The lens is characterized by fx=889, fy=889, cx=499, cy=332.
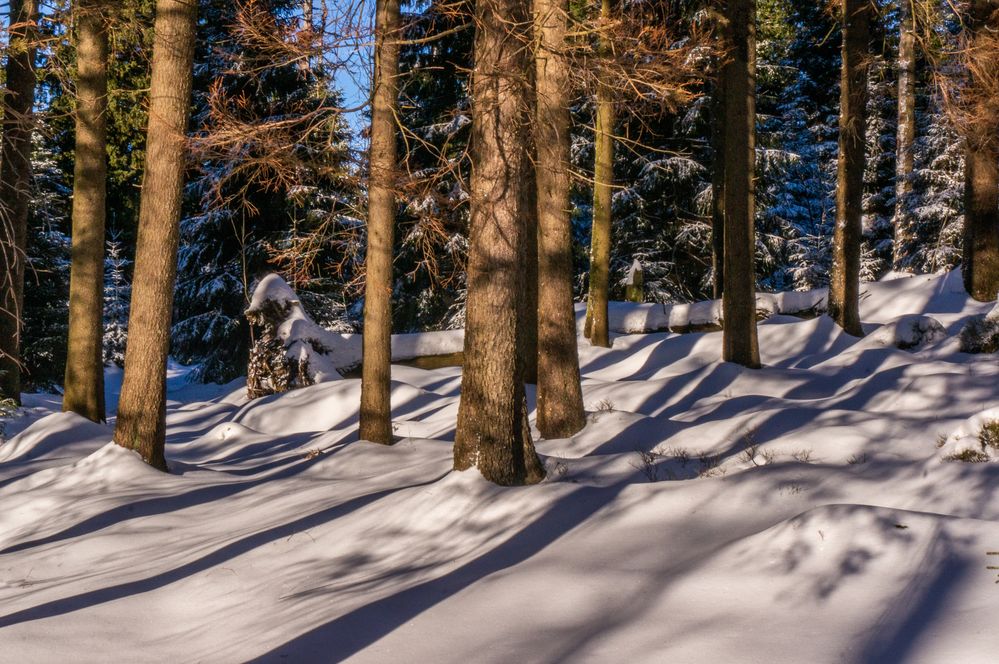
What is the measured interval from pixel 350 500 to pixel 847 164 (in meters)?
11.9

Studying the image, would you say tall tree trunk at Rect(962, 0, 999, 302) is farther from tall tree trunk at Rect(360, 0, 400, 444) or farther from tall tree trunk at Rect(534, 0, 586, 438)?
tall tree trunk at Rect(360, 0, 400, 444)

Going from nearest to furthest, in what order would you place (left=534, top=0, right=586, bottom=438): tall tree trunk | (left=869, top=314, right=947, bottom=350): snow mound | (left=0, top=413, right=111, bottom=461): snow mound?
1. (left=534, top=0, right=586, bottom=438): tall tree trunk
2. (left=0, top=413, right=111, bottom=461): snow mound
3. (left=869, top=314, right=947, bottom=350): snow mound

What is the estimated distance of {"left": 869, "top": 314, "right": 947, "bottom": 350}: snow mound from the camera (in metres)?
14.6

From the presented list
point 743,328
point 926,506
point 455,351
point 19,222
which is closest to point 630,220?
point 455,351

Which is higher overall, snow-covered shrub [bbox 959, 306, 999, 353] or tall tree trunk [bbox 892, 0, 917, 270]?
tall tree trunk [bbox 892, 0, 917, 270]

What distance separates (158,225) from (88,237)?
3.46 meters

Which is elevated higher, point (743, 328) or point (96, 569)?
point (743, 328)

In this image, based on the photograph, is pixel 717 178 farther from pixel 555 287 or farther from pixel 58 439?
pixel 58 439

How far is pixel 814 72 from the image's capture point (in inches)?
1335

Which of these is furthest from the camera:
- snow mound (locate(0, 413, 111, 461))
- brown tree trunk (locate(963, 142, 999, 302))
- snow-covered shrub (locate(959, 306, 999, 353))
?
brown tree trunk (locate(963, 142, 999, 302))

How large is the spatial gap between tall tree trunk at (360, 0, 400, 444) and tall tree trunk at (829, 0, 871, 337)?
866 cm

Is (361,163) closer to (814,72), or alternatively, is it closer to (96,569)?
(96,569)

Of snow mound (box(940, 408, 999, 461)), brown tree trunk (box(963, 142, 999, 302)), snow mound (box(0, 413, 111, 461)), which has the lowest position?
snow mound (box(0, 413, 111, 461))

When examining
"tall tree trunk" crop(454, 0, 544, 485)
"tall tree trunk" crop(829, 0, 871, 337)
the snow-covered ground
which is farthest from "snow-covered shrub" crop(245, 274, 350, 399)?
"tall tree trunk" crop(454, 0, 544, 485)
